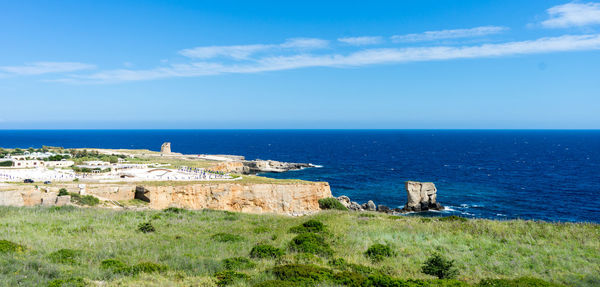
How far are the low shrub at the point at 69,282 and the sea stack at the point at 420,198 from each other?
1695 inches

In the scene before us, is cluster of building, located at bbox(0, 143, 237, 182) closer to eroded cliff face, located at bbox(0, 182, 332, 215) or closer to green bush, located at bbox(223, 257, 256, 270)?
eroded cliff face, located at bbox(0, 182, 332, 215)

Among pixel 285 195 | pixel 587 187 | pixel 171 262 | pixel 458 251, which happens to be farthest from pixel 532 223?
pixel 587 187

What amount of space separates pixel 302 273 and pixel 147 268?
15.0 ft

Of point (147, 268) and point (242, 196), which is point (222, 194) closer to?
point (242, 196)

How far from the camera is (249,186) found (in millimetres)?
38625

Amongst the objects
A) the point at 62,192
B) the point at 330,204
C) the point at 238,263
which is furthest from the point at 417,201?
the point at 238,263

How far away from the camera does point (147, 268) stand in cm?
1033

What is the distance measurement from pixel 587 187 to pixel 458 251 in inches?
2415

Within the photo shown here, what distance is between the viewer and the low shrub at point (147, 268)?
10233mm

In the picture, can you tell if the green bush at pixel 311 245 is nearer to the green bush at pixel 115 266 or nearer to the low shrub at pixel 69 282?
the green bush at pixel 115 266

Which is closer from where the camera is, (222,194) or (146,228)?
(146,228)

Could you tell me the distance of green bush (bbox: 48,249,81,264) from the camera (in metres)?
11.1

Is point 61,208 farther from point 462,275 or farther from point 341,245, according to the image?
point 462,275

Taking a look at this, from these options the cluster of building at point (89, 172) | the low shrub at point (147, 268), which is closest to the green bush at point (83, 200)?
the cluster of building at point (89, 172)
